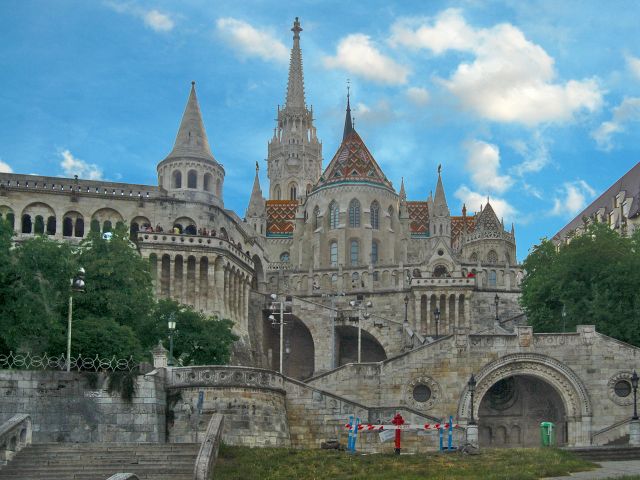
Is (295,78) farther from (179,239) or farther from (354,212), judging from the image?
(179,239)

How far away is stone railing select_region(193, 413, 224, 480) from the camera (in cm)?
2666

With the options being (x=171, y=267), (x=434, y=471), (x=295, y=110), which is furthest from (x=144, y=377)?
(x=295, y=110)

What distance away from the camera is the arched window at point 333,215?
89.3m

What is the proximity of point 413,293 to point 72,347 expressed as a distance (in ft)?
111

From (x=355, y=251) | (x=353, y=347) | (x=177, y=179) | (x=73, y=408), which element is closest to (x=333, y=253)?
(x=355, y=251)

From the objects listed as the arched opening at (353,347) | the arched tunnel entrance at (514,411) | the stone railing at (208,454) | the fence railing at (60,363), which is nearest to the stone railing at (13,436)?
the stone railing at (208,454)

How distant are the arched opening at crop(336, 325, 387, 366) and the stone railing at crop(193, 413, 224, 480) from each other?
115ft

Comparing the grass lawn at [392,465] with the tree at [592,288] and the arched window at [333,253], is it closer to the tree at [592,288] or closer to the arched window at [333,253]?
the tree at [592,288]

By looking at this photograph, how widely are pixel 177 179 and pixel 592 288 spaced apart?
29.8 m

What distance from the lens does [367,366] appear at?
48281 millimetres

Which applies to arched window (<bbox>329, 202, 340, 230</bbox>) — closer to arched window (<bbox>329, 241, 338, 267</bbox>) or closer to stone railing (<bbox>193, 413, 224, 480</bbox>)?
arched window (<bbox>329, 241, 338, 267</bbox>)

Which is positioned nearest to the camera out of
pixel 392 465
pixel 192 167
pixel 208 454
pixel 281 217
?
pixel 208 454

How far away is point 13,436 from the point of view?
29047 mm

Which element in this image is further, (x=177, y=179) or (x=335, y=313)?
(x=177, y=179)
